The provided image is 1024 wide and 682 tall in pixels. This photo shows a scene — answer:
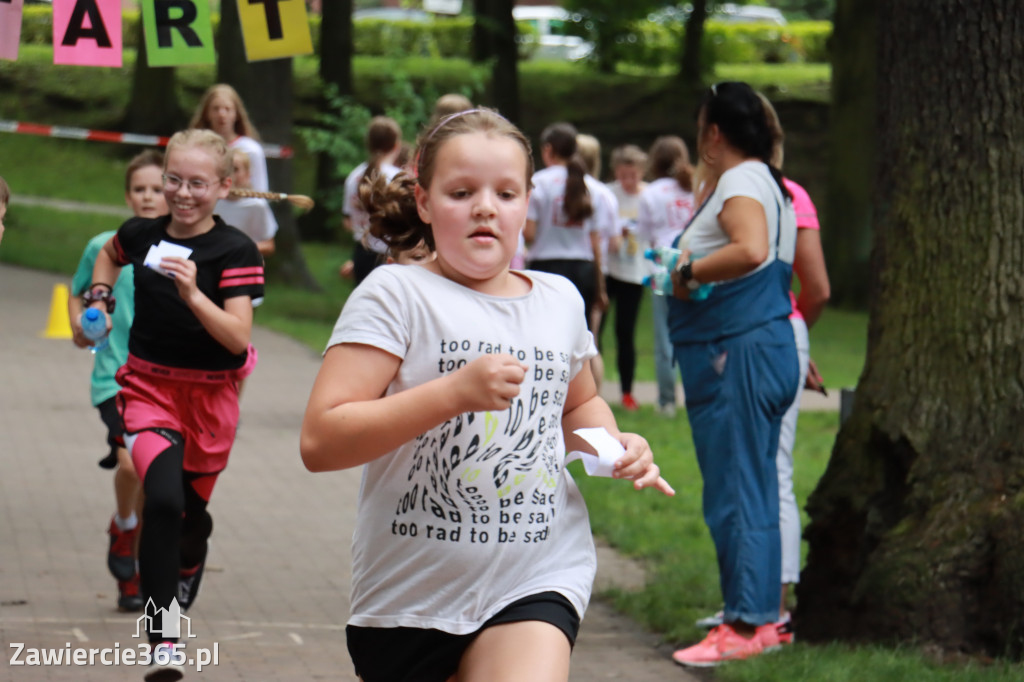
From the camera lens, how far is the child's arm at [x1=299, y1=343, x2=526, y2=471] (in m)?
2.67

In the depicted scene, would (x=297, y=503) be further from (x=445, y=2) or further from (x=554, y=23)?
(x=445, y=2)

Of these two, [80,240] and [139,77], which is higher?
[139,77]

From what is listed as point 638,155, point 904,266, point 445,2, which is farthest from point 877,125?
point 445,2

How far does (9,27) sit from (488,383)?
3.12 m

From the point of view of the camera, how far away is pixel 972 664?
4828 mm

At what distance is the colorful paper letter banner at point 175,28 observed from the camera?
5.66 metres

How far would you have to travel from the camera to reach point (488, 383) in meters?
2.65

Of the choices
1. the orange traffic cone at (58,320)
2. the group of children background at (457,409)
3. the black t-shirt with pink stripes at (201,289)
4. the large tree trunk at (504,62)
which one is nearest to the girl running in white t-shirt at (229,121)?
the black t-shirt with pink stripes at (201,289)

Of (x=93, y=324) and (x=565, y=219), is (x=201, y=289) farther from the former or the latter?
(x=565, y=219)

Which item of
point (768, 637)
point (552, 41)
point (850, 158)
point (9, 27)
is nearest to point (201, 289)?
point (9, 27)

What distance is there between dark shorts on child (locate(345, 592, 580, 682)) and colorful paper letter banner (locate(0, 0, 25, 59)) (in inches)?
114

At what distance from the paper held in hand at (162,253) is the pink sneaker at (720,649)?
2.36 m

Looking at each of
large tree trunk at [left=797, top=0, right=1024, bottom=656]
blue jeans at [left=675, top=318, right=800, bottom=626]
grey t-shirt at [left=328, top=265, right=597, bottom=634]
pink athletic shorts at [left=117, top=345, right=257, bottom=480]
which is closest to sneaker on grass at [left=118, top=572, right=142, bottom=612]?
pink athletic shorts at [left=117, top=345, right=257, bottom=480]

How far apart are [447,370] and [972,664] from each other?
271cm
